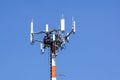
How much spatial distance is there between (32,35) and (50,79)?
8.32m

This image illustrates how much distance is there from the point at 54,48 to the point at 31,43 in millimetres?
4015

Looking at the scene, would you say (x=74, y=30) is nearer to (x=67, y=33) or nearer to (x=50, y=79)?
(x=67, y=33)

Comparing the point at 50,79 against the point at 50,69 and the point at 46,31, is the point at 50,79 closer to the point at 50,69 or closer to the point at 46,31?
the point at 50,69

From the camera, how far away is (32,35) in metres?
98.8

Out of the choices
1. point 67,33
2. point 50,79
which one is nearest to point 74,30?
point 67,33

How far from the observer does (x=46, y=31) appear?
96875 mm

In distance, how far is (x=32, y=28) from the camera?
325ft

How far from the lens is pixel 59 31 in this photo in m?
96.6

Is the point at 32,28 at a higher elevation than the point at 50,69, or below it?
higher

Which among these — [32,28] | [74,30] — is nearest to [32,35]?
[32,28]

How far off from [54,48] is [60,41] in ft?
4.71

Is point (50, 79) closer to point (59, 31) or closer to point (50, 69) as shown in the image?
point (50, 69)

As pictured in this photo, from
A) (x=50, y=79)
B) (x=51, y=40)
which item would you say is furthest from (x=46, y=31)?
(x=50, y=79)

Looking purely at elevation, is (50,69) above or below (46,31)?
below
